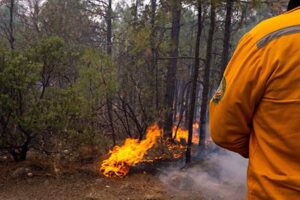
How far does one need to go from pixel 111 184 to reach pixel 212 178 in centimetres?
247

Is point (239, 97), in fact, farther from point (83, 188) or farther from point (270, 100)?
point (83, 188)

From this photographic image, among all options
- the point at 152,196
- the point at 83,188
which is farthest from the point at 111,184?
the point at 152,196

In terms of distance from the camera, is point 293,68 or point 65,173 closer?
point 293,68

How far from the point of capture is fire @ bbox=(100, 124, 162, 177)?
9.67 meters

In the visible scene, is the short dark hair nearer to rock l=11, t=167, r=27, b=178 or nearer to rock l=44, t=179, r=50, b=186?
rock l=44, t=179, r=50, b=186

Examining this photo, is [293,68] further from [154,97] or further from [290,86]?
[154,97]

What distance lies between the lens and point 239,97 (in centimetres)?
174

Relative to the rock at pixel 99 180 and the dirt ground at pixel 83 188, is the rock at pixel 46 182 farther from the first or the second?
the rock at pixel 99 180

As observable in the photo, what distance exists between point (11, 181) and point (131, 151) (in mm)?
3095

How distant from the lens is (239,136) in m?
1.88

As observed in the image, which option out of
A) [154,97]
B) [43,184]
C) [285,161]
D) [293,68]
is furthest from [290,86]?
[154,97]

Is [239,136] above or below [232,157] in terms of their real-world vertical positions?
above

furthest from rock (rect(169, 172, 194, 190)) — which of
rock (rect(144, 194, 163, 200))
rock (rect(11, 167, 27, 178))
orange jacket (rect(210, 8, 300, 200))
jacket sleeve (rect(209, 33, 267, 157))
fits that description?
→ orange jacket (rect(210, 8, 300, 200))

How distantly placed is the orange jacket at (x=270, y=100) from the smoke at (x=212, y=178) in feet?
21.9
